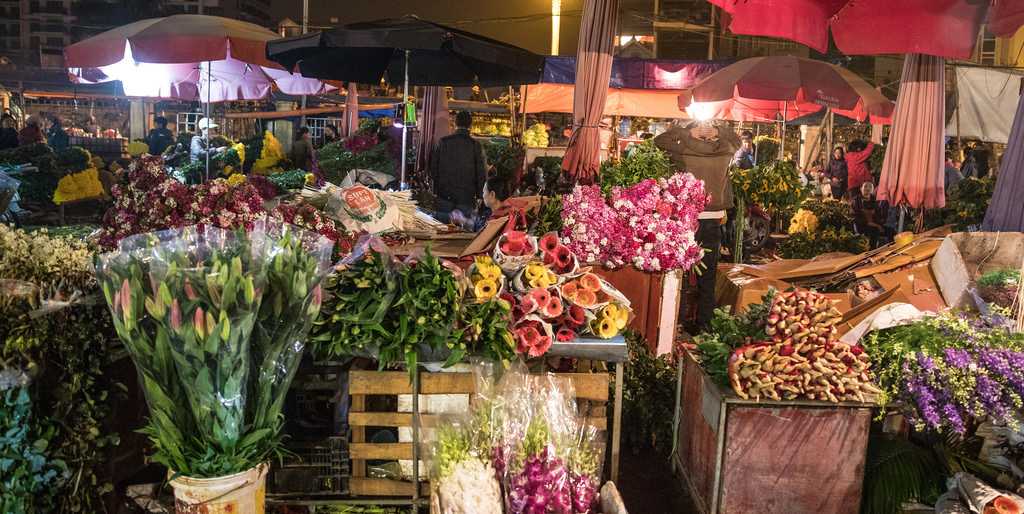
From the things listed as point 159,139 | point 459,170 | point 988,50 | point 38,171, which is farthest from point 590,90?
point 988,50

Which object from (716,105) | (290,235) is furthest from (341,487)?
(716,105)

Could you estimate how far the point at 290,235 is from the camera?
3338 mm

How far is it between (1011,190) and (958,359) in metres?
3.21

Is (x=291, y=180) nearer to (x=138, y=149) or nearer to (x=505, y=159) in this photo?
(x=505, y=159)

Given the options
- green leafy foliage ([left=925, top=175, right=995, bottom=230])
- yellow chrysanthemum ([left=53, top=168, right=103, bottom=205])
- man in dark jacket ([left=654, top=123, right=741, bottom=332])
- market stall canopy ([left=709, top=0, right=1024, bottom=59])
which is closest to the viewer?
market stall canopy ([left=709, top=0, right=1024, bottom=59])

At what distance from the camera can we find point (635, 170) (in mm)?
6484

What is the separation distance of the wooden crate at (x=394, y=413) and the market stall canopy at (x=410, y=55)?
3543 mm

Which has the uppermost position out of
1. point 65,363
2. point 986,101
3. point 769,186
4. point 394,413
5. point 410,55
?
point 986,101

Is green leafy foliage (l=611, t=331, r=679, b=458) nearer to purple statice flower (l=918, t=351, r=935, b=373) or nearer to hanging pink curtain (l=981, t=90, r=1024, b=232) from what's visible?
purple statice flower (l=918, t=351, r=935, b=373)

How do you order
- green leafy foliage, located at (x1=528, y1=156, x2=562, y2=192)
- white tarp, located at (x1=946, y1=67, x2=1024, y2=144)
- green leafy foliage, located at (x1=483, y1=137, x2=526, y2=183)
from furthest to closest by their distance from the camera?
white tarp, located at (x1=946, y1=67, x2=1024, y2=144), green leafy foliage, located at (x1=483, y1=137, x2=526, y2=183), green leafy foliage, located at (x1=528, y1=156, x2=562, y2=192)

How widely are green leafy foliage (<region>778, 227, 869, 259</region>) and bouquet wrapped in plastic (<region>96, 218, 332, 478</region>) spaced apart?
7869 mm

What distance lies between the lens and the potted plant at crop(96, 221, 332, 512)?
292 cm

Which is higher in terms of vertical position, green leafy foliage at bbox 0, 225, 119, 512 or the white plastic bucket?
green leafy foliage at bbox 0, 225, 119, 512

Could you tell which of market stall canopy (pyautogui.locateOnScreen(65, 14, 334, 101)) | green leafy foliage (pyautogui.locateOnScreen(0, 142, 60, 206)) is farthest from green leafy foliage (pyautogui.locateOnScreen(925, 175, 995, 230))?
green leafy foliage (pyautogui.locateOnScreen(0, 142, 60, 206))
